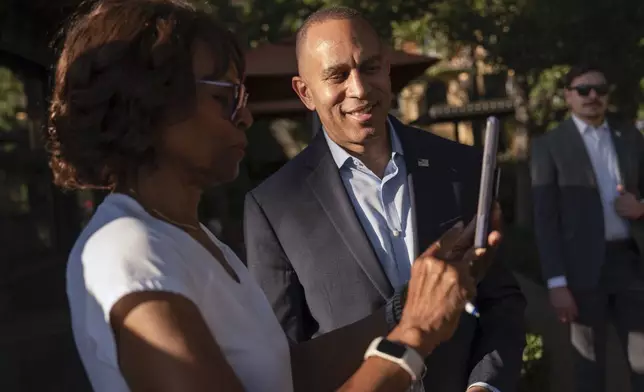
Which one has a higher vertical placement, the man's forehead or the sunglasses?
the man's forehead

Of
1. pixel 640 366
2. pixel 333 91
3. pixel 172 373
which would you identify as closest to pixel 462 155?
pixel 333 91

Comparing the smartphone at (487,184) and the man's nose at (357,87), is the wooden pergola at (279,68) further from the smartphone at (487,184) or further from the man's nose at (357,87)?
the smartphone at (487,184)

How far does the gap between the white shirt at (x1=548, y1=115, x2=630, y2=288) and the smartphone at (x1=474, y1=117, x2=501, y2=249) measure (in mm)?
3126

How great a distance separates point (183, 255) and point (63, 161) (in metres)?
0.38

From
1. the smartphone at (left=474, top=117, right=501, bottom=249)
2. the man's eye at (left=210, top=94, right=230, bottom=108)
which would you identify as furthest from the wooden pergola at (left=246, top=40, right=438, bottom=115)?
the man's eye at (left=210, top=94, right=230, bottom=108)

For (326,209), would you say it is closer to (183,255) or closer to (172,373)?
(183,255)

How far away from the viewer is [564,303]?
487 centimetres

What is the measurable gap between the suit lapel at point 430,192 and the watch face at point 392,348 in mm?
802

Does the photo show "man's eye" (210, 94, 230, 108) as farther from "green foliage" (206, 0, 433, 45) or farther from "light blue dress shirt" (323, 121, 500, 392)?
"green foliage" (206, 0, 433, 45)

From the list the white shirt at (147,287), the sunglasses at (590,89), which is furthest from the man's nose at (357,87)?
the sunglasses at (590,89)

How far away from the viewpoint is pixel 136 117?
158 cm

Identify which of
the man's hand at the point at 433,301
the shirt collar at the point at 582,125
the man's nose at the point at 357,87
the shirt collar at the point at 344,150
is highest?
the man's nose at the point at 357,87

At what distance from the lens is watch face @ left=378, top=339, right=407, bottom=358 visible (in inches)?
64.7

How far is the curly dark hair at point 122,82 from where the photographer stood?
5.16 ft
